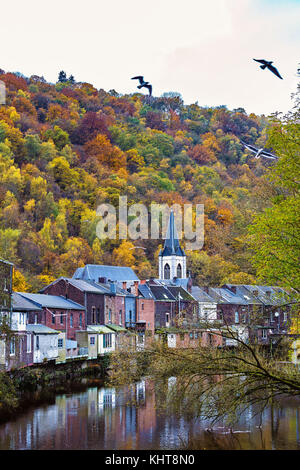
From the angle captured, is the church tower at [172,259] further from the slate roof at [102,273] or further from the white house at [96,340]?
the white house at [96,340]

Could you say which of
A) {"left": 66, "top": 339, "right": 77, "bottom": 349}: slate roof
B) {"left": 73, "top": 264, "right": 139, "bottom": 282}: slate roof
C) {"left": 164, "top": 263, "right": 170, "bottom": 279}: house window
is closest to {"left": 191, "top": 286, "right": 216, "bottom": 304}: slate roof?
{"left": 73, "top": 264, "right": 139, "bottom": 282}: slate roof

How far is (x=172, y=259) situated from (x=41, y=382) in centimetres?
5280

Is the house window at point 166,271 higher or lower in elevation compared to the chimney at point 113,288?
higher

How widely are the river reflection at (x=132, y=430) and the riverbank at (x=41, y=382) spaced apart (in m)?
1.06

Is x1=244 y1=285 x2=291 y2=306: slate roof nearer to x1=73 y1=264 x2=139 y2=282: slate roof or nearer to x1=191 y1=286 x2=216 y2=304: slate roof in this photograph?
x1=191 y1=286 x2=216 y2=304: slate roof

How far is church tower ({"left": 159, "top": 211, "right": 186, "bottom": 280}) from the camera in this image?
303 feet

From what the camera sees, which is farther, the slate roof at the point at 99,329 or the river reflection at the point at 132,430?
the slate roof at the point at 99,329

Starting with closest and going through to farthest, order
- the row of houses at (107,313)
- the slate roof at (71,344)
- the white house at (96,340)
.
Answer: the row of houses at (107,313), the slate roof at (71,344), the white house at (96,340)

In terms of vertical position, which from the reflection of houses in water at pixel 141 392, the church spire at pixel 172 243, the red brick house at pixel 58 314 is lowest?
the reflection of houses in water at pixel 141 392

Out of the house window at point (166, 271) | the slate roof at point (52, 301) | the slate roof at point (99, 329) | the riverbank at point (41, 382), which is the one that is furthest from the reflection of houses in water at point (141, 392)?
the house window at point (166, 271)

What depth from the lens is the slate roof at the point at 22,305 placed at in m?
44.1

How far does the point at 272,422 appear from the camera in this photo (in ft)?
101

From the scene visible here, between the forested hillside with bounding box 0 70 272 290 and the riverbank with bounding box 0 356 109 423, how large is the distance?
51.2 ft
